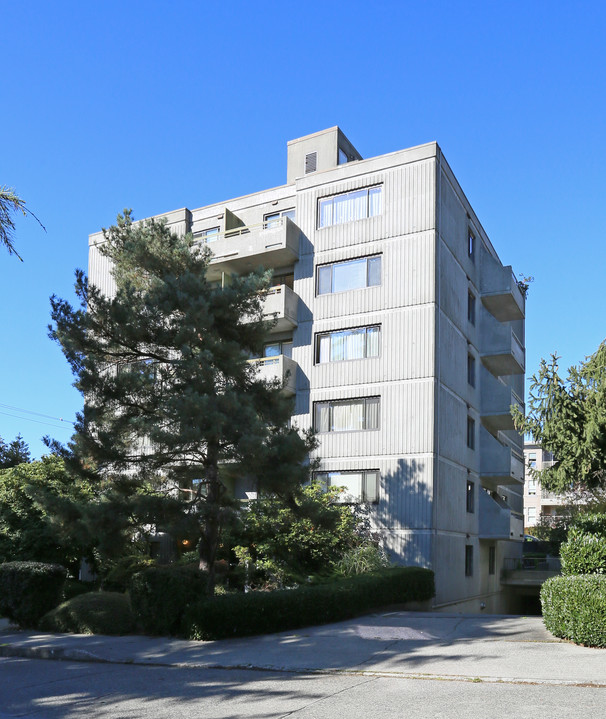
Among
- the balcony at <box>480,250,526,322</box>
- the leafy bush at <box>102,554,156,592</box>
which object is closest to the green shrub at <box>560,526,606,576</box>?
Answer: the leafy bush at <box>102,554,156,592</box>

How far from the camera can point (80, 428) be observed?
60.8 feet

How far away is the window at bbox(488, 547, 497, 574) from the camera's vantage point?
35250 mm

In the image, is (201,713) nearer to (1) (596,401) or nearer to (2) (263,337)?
(2) (263,337)

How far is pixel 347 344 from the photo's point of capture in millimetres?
29141

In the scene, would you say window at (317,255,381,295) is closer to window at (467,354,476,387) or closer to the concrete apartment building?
the concrete apartment building

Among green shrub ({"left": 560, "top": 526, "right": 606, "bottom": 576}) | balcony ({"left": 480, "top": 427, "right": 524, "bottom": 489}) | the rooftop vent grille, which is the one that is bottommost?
green shrub ({"left": 560, "top": 526, "right": 606, "bottom": 576})

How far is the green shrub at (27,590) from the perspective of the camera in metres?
18.2

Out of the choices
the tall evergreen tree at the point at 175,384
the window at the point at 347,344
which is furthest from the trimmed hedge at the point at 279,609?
the window at the point at 347,344

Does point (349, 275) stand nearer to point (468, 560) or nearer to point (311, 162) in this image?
point (311, 162)

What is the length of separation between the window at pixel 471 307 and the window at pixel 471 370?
153 centimetres

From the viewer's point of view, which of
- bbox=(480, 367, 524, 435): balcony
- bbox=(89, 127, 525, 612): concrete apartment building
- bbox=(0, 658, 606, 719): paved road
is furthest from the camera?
bbox=(480, 367, 524, 435): balcony

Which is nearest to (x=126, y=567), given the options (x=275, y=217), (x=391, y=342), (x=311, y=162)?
(x=391, y=342)

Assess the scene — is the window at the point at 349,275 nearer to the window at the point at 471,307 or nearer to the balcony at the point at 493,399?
the window at the point at 471,307

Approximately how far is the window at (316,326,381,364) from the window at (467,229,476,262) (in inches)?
298
